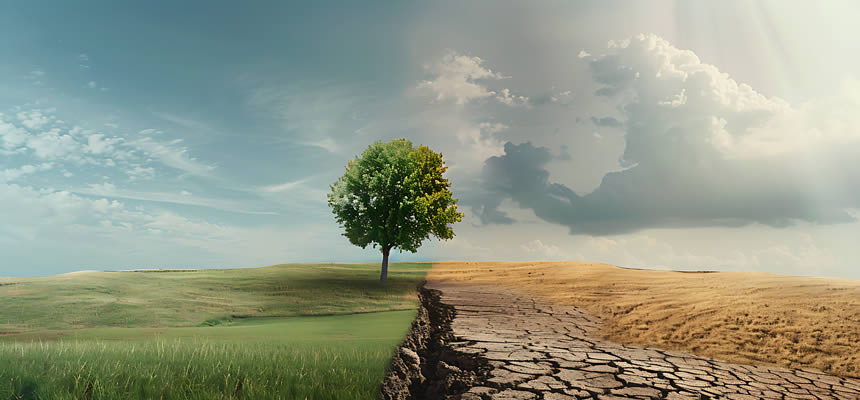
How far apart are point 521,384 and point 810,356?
5.80 meters

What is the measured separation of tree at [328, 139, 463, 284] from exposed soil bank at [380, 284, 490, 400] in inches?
530

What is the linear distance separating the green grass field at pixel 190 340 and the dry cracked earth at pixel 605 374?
1.58 m

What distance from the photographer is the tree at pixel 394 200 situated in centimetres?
2258

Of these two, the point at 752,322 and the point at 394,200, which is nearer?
the point at 752,322

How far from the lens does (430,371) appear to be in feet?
21.2

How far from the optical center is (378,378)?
466 cm

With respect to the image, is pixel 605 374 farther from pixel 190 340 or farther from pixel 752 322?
pixel 190 340

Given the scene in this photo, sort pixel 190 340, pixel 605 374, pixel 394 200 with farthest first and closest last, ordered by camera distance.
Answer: pixel 394 200 < pixel 190 340 < pixel 605 374

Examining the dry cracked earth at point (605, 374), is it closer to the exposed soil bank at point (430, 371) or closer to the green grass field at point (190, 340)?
the exposed soil bank at point (430, 371)

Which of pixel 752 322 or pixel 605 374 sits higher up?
pixel 752 322

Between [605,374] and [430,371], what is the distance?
→ 2.47 meters

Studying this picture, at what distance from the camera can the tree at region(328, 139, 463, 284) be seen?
2258 cm

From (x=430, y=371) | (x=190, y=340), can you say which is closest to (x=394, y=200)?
(x=190, y=340)

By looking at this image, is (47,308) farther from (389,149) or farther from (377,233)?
(389,149)
